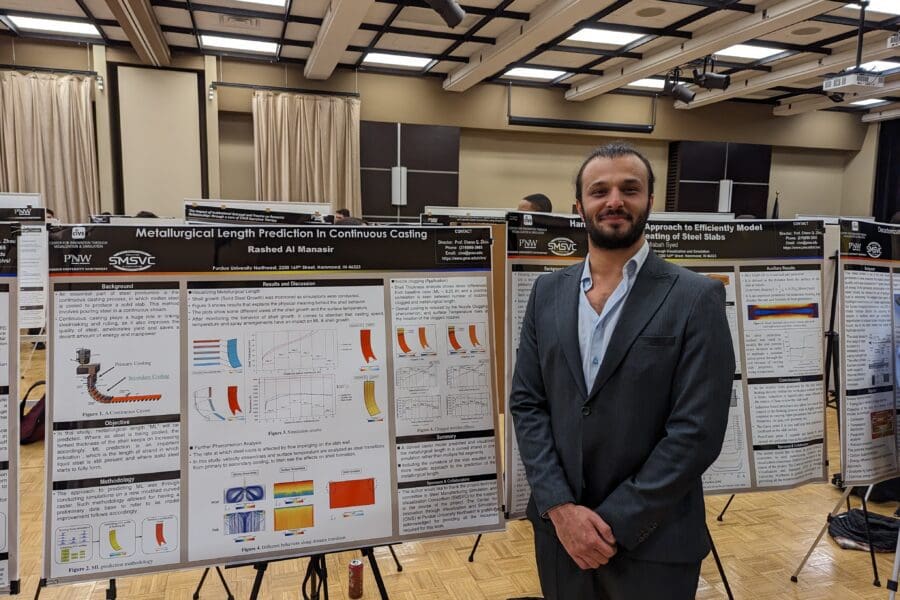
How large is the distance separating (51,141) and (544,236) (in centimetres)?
768

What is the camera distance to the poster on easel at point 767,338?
203 cm

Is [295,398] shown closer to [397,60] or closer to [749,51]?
[397,60]

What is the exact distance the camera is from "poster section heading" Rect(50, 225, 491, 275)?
4.73ft

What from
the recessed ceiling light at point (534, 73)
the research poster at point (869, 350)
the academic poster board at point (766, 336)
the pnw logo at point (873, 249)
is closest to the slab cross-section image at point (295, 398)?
the academic poster board at point (766, 336)

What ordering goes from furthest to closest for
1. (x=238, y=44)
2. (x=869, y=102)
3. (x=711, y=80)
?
(x=869, y=102) → (x=238, y=44) → (x=711, y=80)

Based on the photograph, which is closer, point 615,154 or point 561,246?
point 615,154

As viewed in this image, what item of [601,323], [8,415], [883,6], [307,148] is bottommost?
[8,415]

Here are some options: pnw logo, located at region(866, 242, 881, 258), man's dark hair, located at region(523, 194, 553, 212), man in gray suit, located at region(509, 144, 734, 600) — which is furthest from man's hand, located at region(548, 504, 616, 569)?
man's dark hair, located at region(523, 194, 553, 212)

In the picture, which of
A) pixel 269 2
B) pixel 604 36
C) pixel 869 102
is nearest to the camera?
pixel 269 2

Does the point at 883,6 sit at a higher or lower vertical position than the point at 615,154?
higher

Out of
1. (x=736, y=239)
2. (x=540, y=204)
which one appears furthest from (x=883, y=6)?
(x=736, y=239)

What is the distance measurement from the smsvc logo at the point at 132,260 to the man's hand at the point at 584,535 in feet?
3.84

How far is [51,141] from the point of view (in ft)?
23.7

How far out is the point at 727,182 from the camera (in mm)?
9883
